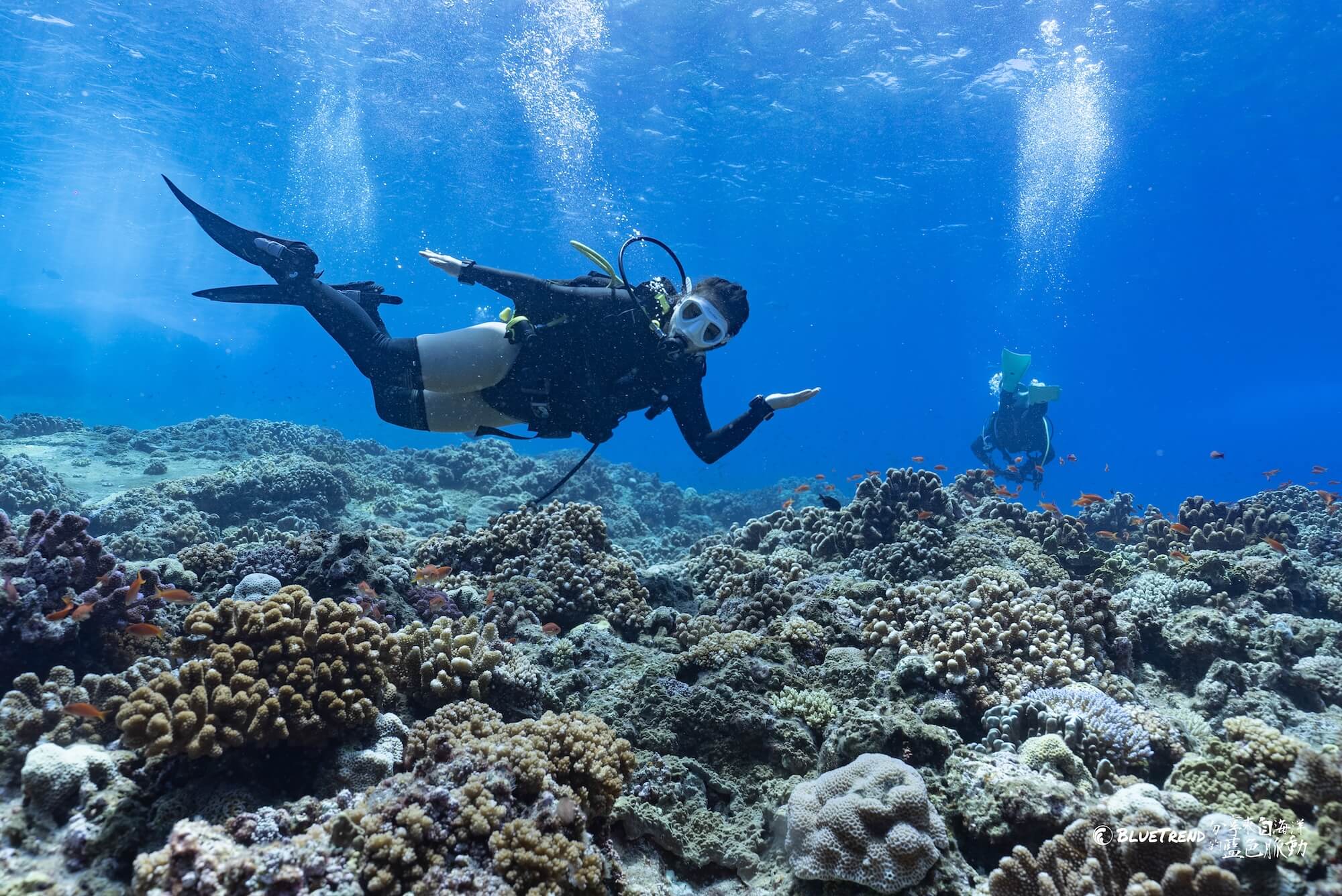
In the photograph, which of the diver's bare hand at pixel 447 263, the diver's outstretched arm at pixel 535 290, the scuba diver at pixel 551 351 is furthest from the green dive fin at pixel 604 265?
the diver's bare hand at pixel 447 263

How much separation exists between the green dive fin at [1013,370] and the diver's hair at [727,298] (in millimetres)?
16080

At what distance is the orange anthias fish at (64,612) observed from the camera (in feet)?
13.1

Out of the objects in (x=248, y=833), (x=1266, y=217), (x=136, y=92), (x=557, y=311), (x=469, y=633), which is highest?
(x=1266, y=217)

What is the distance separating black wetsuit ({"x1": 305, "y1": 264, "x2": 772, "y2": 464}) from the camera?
6188 millimetres

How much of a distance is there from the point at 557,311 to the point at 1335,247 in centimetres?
6488

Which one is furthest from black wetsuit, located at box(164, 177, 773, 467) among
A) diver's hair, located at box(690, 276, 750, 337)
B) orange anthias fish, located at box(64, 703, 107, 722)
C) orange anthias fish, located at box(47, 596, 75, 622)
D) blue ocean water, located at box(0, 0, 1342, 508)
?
blue ocean water, located at box(0, 0, 1342, 508)

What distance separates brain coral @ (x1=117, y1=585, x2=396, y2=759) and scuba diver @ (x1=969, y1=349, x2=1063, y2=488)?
1877 cm

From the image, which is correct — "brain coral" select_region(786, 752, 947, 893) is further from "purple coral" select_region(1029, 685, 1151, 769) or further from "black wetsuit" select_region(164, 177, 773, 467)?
"black wetsuit" select_region(164, 177, 773, 467)

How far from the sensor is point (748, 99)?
2892 centimetres

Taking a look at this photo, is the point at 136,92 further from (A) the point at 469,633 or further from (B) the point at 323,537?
(A) the point at 469,633

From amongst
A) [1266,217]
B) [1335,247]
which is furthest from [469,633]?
[1335,247]

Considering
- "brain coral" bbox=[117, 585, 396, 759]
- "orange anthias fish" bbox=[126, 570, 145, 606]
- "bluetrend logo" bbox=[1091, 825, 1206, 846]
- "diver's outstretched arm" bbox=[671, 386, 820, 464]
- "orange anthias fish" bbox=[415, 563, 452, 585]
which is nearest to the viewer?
"bluetrend logo" bbox=[1091, 825, 1206, 846]

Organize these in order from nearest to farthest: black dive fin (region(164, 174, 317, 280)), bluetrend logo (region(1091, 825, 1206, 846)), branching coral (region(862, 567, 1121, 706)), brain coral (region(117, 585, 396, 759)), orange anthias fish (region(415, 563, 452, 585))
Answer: bluetrend logo (region(1091, 825, 1206, 846)) < brain coral (region(117, 585, 396, 759)) < branching coral (region(862, 567, 1121, 706)) < orange anthias fish (region(415, 563, 452, 585)) < black dive fin (region(164, 174, 317, 280))

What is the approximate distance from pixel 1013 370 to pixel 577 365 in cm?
1754
